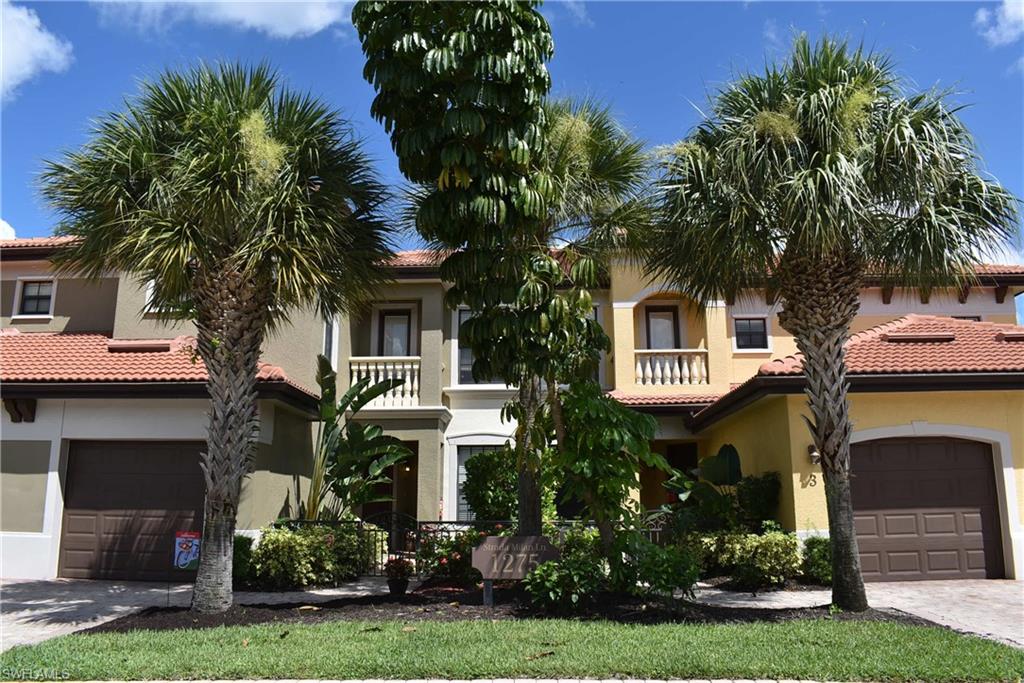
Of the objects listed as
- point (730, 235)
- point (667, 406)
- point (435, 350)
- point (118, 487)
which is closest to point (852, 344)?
point (667, 406)

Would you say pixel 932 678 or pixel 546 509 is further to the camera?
pixel 546 509

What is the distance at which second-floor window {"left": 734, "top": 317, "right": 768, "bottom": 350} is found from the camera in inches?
774

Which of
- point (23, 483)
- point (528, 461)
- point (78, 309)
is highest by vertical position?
point (78, 309)

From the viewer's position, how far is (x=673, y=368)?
742 inches

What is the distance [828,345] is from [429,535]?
7.71 metres

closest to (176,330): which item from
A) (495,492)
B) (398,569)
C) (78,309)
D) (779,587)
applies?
(78,309)

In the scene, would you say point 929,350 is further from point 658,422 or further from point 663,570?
point 663,570

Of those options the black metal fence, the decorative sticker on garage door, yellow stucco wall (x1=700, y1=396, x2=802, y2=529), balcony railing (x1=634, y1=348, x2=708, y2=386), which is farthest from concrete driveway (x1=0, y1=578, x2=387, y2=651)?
balcony railing (x1=634, y1=348, x2=708, y2=386)

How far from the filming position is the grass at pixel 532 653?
21.6 ft

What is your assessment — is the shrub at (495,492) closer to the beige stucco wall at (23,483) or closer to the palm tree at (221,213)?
the palm tree at (221,213)

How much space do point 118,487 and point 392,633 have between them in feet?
28.4

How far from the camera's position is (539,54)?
8.88 meters

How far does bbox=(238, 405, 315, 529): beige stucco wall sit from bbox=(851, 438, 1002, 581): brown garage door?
10.7 meters

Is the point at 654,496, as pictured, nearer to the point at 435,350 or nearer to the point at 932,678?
the point at 435,350
